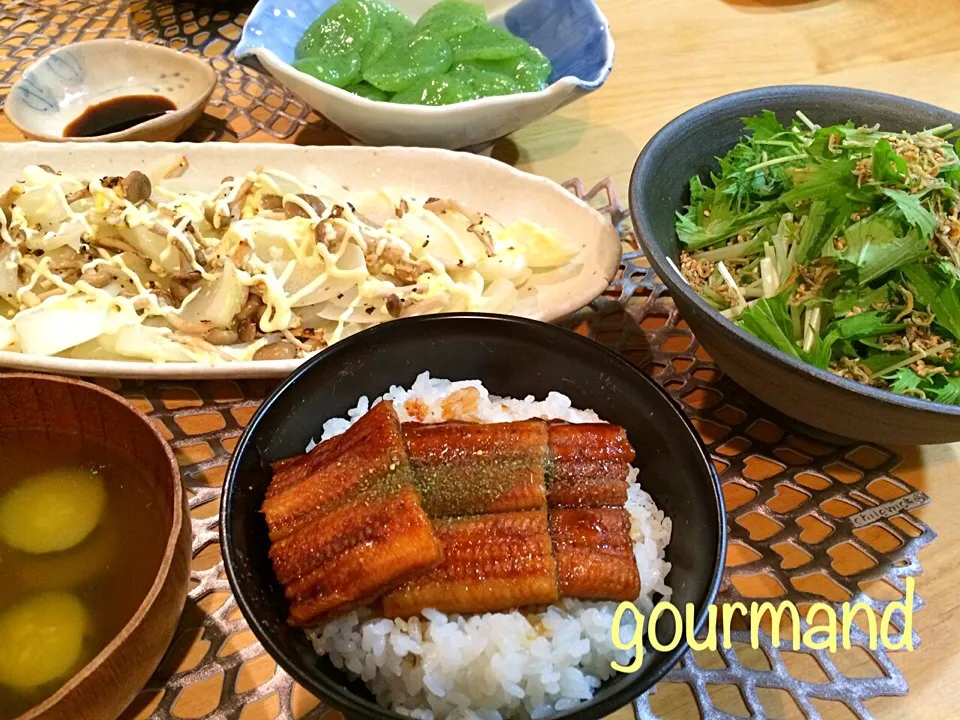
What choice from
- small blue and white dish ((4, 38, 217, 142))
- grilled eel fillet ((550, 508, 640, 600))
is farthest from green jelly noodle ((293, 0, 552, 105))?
grilled eel fillet ((550, 508, 640, 600))

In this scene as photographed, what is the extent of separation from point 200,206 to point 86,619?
116 cm

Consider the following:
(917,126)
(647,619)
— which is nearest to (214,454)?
(647,619)

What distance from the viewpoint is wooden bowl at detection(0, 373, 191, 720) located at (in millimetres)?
925

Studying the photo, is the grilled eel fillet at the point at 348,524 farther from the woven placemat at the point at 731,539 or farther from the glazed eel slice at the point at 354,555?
the woven placemat at the point at 731,539

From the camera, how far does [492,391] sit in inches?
60.2

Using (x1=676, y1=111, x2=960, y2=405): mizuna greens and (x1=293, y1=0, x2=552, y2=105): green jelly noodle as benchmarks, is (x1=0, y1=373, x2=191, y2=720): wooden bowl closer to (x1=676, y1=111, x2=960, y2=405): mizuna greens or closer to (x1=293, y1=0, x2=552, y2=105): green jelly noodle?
(x1=676, y1=111, x2=960, y2=405): mizuna greens

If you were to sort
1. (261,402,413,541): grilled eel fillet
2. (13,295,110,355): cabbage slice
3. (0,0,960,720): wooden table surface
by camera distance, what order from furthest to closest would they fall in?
(0,0,960,720): wooden table surface < (13,295,110,355): cabbage slice < (261,402,413,541): grilled eel fillet

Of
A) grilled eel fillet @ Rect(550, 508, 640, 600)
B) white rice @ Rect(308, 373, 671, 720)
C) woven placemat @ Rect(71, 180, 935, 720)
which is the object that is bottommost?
woven placemat @ Rect(71, 180, 935, 720)

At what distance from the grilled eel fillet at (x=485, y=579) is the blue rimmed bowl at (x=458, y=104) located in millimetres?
1330

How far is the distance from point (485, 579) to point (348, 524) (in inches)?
9.0

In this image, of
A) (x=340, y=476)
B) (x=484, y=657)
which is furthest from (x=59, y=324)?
(x=484, y=657)

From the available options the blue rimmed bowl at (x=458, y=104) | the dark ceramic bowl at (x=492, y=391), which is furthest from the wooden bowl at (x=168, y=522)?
the blue rimmed bowl at (x=458, y=104)

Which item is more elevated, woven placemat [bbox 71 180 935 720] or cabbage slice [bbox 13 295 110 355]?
cabbage slice [bbox 13 295 110 355]

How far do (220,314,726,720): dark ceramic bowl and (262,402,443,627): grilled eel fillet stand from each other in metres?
0.05
